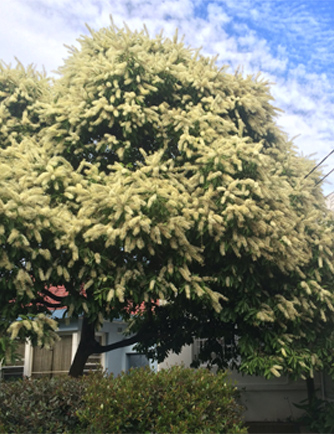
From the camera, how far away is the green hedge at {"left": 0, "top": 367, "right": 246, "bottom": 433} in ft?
21.6

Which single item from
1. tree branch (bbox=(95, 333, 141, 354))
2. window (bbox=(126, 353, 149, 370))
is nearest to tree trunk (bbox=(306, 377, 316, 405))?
tree branch (bbox=(95, 333, 141, 354))

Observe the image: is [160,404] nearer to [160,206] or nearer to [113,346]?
[160,206]

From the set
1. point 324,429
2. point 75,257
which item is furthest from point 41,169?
point 324,429

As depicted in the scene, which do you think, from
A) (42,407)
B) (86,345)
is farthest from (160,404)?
(86,345)

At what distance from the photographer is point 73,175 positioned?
8.81 m

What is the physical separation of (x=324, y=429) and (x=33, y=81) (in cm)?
1074

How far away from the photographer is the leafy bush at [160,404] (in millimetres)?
6566

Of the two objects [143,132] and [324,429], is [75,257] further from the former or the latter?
[324,429]

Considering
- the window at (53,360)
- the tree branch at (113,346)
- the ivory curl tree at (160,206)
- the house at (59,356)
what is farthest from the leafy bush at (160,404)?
the window at (53,360)

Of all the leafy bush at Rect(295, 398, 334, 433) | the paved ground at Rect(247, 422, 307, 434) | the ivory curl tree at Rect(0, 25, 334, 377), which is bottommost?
the paved ground at Rect(247, 422, 307, 434)

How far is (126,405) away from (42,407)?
5.42 feet

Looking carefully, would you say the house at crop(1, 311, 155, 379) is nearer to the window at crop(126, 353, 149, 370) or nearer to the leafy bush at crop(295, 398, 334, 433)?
the window at crop(126, 353, 149, 370)

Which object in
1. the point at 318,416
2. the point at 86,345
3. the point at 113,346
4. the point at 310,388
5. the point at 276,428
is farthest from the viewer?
the point at 276,428

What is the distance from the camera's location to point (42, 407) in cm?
747
